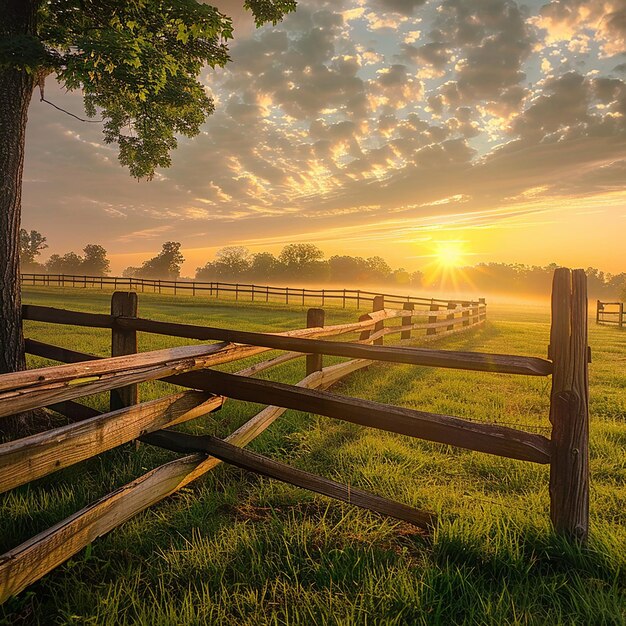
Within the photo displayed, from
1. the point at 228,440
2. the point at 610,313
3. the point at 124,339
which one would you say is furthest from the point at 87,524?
the point at 610,313

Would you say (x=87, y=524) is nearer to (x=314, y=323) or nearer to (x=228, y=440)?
(x=228, y=440)

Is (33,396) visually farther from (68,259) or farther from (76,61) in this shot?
(68,259)

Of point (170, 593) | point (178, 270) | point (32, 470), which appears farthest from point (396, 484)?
point (178, 270)

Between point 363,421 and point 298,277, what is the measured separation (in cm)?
9820

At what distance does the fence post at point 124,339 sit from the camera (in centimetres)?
436

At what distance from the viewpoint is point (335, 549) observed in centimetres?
256

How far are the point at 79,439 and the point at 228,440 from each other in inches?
59.3

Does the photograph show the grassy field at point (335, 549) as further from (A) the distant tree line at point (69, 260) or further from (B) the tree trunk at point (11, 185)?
(A) the distant tree line at point (69, 260)

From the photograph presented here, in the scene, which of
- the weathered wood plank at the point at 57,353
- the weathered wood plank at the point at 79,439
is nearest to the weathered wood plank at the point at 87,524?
the weathered wood plank at the point at 79,439

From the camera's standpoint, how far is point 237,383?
11.1ft

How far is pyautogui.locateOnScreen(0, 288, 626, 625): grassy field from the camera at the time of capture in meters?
2.18

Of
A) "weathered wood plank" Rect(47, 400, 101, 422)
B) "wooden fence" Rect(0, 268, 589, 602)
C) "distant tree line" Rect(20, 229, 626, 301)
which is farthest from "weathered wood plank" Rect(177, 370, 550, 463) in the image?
"distant tree line" Rect(20, 229, 626, 301)

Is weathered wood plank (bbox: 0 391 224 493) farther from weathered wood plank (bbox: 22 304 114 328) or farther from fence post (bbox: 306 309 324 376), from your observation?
fence post (bbox: 306 309 324 376)

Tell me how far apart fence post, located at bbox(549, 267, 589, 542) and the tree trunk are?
18.0ft
